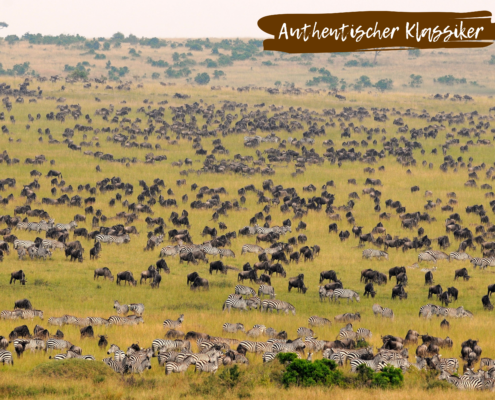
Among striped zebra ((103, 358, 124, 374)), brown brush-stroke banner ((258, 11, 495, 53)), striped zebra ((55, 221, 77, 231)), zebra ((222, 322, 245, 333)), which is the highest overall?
brown brush-stroke banner ((258, 11, 495, 53))

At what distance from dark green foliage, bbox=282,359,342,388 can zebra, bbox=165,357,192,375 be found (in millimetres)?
2966

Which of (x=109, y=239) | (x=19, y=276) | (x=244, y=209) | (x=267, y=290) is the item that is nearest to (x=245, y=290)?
(x=267, y=290)

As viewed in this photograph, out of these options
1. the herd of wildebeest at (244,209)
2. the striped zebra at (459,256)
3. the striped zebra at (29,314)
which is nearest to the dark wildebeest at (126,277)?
the herd of wildebeest at (244,209)

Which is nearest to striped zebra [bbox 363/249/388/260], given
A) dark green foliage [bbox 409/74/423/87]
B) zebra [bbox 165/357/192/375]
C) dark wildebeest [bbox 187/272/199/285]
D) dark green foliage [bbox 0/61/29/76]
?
dark wildebeest [bbox 187/272/199/285]

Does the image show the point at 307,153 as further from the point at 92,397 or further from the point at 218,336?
the point at 92,397

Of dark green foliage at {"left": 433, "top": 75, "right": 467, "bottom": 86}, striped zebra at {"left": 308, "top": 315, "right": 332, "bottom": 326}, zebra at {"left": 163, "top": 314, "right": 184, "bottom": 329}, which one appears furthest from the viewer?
dark green foliage at {"left": 433, "top": 75, "right": 467, "bottom": 86}

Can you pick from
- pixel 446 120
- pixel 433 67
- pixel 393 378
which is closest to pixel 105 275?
pixel 393 378

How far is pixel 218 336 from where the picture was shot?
83.3ft

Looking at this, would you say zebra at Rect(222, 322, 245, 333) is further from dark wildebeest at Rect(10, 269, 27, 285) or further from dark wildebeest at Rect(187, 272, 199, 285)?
dark wildebeest at Rect(10, 269, 27, 285)

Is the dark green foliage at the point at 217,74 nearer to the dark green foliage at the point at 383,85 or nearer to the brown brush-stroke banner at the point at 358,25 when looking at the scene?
the dark green foliage at the point at 383,85

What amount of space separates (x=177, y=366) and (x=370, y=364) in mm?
5960

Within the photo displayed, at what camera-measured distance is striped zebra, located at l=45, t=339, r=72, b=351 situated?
2261 centimetres

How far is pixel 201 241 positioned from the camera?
42656 mm

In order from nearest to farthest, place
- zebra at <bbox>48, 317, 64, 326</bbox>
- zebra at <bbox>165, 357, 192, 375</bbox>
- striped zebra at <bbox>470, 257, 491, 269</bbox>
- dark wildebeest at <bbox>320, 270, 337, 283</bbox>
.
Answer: zebra at <bbox>165, 357, 192, 375</bbox> < zebra at <bbox>48, 317, 64, 326</bbox> < dark wildebeest at <bbox>320, 270, 337, 283</bbox> < striped zebra at <bbox>470, 257, 491, 269</bbox>
